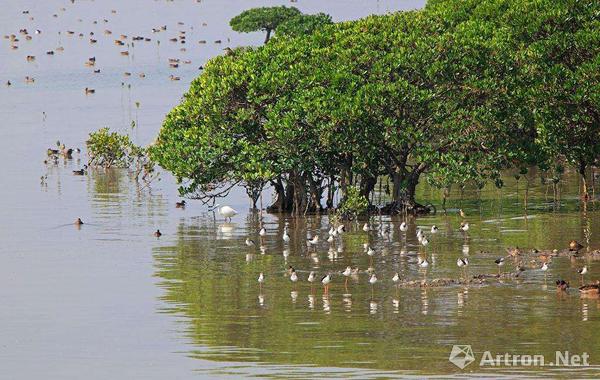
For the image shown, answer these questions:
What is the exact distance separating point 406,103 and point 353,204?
4.58m

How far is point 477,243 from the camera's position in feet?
181

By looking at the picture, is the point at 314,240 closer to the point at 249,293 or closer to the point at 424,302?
the point at 249,293

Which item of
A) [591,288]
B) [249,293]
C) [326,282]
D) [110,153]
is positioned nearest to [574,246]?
[591,288]

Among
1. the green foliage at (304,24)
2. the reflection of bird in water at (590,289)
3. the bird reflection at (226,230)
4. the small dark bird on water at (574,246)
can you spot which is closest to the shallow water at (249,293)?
the bird reflection at (226,230)

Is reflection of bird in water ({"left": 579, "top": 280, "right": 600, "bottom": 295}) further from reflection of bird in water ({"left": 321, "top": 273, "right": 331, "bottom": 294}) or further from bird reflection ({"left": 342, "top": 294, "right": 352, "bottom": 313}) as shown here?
reflection of bird in water ({"left": 321, "top": 273, "right": 331, "bottom": 294})

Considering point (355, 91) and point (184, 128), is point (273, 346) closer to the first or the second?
point (355, 91)

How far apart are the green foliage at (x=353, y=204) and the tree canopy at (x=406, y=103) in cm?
141

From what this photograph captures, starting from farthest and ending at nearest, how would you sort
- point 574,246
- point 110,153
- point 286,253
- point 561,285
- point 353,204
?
point 110,153, point 353,204, point 286,253, point 574,246, point 561,285

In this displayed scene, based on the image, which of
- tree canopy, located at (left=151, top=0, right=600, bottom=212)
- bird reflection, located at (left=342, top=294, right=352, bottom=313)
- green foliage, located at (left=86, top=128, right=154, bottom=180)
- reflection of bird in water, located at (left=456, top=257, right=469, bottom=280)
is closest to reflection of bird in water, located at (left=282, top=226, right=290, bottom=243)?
tree canopy, located at (left=151, top=0, right=600, bottom=212)

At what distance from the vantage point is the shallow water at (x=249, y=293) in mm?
37875

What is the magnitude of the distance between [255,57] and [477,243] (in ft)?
46.4

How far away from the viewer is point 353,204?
61.1m

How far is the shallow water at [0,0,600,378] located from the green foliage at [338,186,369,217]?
953 millimetres

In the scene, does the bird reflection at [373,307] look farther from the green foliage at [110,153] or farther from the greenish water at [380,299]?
the green foliage at [110,153]
